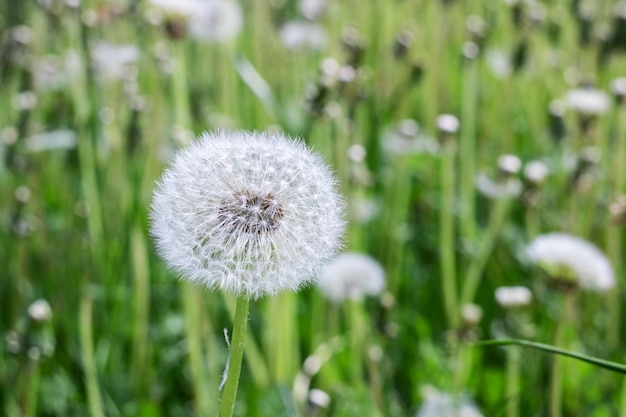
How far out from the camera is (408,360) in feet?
5.19

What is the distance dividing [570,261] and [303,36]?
1.56m

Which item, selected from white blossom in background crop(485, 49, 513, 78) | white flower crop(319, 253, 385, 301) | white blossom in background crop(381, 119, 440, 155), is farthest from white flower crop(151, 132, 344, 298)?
white blossom in background crop(485, 49, 513, 78)

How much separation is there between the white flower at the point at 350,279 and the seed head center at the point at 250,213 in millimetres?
732

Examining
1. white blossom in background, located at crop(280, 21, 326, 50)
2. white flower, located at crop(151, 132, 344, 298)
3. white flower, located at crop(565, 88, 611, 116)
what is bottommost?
white flower, located at crop(565, 88, 611, 116)

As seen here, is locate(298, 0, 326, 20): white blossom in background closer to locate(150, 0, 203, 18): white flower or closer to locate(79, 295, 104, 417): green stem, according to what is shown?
locate(150, 0, 203, 18): white flower

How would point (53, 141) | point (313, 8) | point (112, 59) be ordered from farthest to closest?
point (313, 8) < point (112, 59) < point (53, 141)

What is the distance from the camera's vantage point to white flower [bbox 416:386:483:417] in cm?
120

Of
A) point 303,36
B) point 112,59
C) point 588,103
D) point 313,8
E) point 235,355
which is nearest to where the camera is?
point 235,355

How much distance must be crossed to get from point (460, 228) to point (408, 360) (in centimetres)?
59

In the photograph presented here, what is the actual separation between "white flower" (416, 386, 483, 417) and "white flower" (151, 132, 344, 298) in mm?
551

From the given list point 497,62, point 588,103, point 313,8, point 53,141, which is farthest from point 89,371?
point 497,62

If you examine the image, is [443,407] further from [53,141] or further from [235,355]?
[53,141]

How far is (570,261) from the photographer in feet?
3.95


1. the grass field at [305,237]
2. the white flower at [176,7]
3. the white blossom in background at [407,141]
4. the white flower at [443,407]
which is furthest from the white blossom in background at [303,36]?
the white flower at [443,407]
